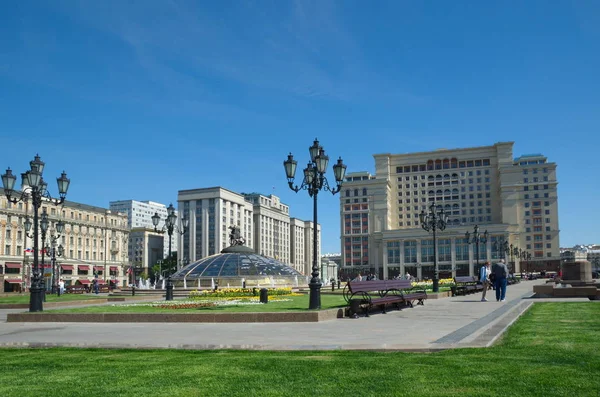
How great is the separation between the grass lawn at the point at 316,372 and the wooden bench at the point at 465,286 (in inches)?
808

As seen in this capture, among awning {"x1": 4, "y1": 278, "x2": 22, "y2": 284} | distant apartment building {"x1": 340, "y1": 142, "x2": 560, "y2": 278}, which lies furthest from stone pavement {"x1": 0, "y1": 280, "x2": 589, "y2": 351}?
distant apartment building {"x1": 340, "y1": 142, "x2": 560, "y2": 278}

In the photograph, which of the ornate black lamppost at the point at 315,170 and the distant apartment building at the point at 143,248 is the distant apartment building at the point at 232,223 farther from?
the ornate black lamppost at the point at 315,170

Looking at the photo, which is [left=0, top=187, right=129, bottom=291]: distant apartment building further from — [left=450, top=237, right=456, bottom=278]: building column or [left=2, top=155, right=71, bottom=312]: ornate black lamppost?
[left=450, top=237, right=456, bottom=278]: building column

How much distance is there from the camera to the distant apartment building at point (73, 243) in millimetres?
77312

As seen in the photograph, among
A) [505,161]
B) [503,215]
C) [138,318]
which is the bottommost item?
[138,318]

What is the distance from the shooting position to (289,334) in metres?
11.7

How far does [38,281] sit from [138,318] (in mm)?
6238

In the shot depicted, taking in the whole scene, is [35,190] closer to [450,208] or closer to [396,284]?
[396,284]

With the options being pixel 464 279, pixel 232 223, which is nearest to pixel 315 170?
pixel 464 279

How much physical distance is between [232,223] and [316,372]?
447 feet

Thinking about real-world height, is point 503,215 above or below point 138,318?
above

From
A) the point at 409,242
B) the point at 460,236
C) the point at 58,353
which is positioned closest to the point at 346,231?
the point at 409,242

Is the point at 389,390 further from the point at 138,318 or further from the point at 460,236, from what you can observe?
the point at 460,236

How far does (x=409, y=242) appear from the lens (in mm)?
135125
